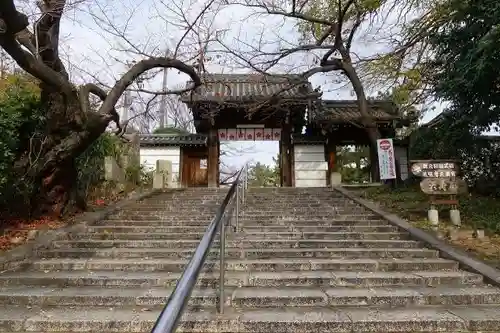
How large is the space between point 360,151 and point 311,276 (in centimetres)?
1771

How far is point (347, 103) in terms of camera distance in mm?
18641

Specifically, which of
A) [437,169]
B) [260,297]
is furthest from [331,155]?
[260,297]

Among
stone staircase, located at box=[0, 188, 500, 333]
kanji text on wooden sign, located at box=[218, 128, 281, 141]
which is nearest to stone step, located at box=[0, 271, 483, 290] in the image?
stone staircase, located at box=[0, 188, 500, 333]

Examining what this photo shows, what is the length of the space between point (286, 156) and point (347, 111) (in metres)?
3.58

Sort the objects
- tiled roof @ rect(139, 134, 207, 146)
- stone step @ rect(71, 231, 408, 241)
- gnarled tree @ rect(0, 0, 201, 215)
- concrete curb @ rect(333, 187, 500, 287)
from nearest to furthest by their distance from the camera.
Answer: concrete curb @ rect(333, 187, 500, 287) → stone step @ rect(71, 231, 408, 241) → gnarled tree @ rect(0, 0, 201, 215) → tiled roof @ rect(139, 134, 207, 146)

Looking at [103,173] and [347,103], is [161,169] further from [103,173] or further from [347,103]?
[347,103]

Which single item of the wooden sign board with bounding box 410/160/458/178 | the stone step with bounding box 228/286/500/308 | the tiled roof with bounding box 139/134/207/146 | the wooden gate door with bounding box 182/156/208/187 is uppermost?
the tiled roof with bounding box 139/134/207/146

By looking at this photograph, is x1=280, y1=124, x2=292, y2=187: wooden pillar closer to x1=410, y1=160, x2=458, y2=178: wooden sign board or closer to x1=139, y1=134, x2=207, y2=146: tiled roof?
x1=139, y1=134, x2=207, y2=146: tiled roof

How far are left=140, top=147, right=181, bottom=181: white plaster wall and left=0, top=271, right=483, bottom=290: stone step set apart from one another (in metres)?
12.9

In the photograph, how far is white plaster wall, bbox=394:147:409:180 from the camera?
54.7ft

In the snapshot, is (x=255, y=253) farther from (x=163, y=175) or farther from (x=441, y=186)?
(x=163, y=175)

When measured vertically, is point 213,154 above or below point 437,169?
above

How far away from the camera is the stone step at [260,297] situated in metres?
4.03

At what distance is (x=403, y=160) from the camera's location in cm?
1686
